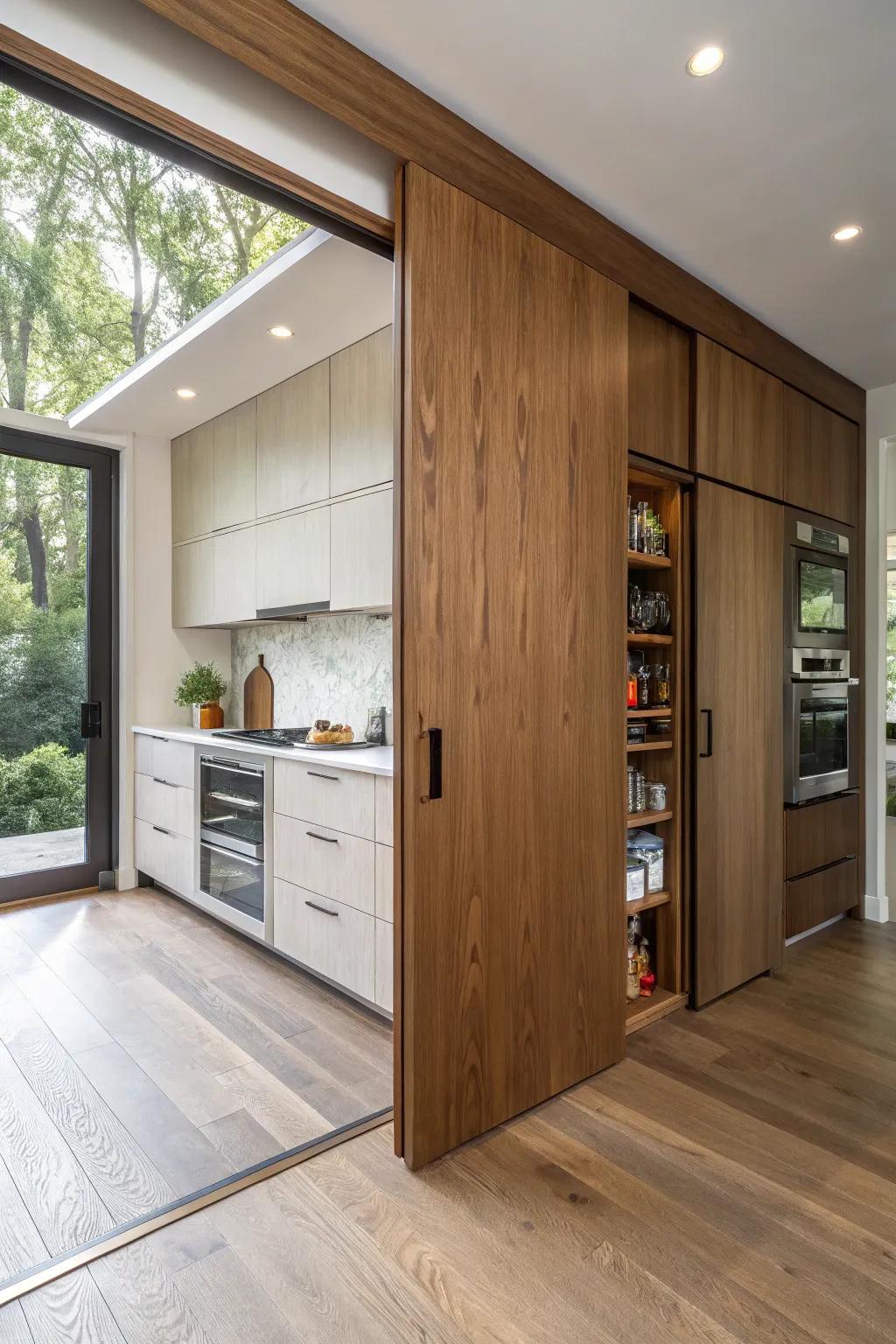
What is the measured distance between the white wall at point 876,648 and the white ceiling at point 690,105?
131 centimetres

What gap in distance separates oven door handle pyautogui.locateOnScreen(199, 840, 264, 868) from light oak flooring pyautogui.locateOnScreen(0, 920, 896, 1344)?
1.42 meters

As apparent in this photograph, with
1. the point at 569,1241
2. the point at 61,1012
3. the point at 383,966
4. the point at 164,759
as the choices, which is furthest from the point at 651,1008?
the point at 164,759

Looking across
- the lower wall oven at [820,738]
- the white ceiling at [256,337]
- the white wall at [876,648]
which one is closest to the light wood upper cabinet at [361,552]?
the white ceiling at [256,337]

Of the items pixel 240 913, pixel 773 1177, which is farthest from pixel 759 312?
pixel 240 913

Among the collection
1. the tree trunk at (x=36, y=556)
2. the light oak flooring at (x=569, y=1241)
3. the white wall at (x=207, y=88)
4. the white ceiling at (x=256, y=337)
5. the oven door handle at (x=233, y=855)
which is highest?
the white ceiling at (x=256, y=337)

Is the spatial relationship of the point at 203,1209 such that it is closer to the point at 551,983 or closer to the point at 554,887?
the point at 551,983

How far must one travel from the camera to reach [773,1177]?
1.83 m

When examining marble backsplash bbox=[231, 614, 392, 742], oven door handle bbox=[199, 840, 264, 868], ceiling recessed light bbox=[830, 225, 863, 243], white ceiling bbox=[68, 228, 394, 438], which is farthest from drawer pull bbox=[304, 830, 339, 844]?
ceiling recessed light bbox=[830, 225, 863, 243]

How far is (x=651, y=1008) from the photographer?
8.61 feet

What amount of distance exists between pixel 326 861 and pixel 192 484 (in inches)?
98.4

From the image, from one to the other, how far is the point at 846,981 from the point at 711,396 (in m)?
2.36

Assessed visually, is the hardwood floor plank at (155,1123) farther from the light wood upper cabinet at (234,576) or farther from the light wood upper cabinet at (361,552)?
the light wood upper cabinet at (234,576)

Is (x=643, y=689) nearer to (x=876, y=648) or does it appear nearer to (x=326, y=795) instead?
(x=326, y=795)

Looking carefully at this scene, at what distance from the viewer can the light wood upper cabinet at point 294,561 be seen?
3227 mm
